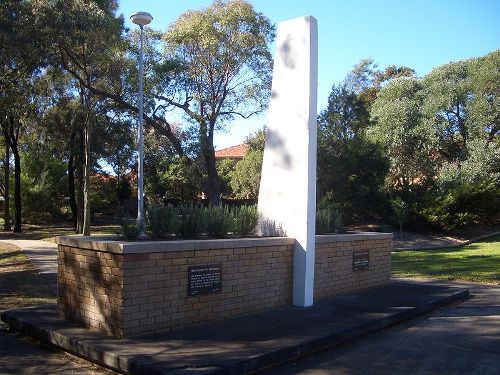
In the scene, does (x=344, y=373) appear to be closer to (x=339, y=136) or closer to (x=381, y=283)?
(x=381, y=283)

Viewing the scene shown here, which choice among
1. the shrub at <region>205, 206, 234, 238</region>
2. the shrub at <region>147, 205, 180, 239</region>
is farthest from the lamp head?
the shrub at <region>147, 205, 180, 239</region>

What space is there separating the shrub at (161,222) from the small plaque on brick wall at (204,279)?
73 centimetres

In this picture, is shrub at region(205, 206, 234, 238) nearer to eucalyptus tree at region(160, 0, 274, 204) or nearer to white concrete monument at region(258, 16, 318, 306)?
white concrete monument at region(258, 16, 318, 306)

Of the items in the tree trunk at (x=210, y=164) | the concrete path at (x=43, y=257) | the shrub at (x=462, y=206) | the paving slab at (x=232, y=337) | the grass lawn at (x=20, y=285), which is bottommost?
the grass lawn at (x=20, y=285)

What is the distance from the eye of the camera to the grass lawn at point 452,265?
12602 mm

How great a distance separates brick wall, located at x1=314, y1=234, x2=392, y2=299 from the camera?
829 cm

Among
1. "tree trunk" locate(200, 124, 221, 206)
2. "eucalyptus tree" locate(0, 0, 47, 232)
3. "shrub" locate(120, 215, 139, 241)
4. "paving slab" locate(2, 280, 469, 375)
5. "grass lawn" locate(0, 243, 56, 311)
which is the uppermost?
"eucalyptus tree" locate(0, 0, 47, 232)

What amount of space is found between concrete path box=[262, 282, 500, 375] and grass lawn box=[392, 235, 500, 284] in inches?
195

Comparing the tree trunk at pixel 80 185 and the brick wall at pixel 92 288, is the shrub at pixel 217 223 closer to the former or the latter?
the brick wall at pixel 92 288

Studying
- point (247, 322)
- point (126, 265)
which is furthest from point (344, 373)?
point (126, 265)

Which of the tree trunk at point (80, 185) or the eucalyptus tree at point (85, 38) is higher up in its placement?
the eucalyptus tree at point (85, 38)

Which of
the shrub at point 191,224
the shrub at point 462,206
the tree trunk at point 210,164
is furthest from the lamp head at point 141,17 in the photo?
the shrub at point 462,206

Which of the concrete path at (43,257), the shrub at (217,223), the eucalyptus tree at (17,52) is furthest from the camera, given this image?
the eucalyptus tree at (17,52)

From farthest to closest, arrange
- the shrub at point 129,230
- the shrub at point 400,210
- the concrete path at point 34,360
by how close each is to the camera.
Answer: the shrub at point 400,210 < the shrub at point 129,230 < the concrete path at point 34,360
